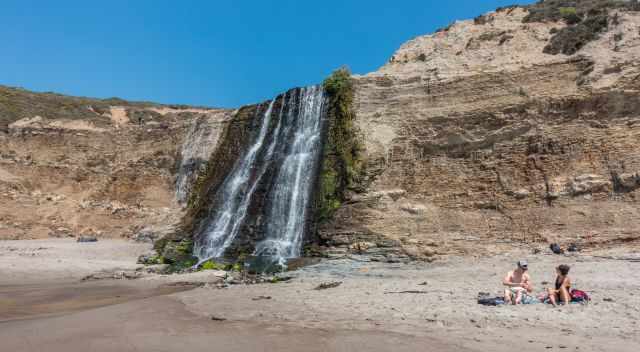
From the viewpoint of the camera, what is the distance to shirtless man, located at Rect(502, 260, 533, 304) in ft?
24.5

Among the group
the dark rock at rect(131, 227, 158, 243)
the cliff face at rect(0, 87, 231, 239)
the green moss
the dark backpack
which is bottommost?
the green moss

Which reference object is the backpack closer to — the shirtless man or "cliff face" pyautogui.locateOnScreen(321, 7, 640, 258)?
the shirtless man

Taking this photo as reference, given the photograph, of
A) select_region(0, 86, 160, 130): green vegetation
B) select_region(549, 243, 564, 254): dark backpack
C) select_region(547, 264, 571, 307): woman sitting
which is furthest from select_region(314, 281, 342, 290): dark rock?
select_region(0, 86, 160, 130): green vegetation

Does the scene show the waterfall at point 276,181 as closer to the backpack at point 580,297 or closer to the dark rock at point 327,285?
the dark rock at point 327,285

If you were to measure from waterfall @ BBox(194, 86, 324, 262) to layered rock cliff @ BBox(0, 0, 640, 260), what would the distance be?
1.24 meters

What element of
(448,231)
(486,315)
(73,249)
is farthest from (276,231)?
(486,315)

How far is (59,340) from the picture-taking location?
579 cm

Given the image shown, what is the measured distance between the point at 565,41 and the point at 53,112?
110 ft

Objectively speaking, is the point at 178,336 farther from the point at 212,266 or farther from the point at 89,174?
the point at 89,174

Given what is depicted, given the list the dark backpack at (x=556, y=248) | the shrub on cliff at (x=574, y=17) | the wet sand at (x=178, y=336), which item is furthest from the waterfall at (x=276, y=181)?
the shrub on cliff at (x=574, y=17)

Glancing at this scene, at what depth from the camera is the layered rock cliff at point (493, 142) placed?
13.2 m

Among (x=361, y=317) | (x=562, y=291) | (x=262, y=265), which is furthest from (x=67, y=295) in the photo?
(x=562, y=291)

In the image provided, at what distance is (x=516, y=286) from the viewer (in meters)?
7.69

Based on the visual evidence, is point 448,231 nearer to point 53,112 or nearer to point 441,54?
point 441,54
